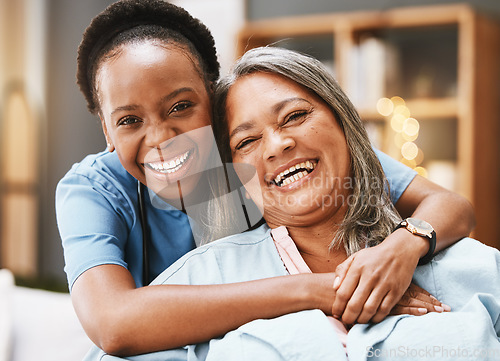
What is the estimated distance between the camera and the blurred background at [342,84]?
3.28 m

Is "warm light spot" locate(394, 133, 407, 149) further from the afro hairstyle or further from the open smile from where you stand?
the open smile

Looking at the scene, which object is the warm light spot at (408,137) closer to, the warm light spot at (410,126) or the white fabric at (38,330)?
the warm light spot at (410,126)

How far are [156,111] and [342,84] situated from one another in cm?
238

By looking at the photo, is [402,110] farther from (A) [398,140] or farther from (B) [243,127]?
(B) [243,127]

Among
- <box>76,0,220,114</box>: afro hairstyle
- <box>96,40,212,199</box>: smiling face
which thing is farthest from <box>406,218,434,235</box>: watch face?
<box>76,0,220,114</box>: afro hairstyle

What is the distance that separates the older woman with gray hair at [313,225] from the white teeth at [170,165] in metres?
0.10

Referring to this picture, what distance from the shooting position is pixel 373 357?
101 centimetres

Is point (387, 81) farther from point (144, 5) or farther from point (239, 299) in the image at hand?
point (239, 299)

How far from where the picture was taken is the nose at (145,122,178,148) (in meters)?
1.29

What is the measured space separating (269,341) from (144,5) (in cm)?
86

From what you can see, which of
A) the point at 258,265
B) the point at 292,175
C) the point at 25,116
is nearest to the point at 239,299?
the point at 258,265

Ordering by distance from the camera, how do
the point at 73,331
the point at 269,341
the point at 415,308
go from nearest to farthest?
the point at 269,341 < the point at 415,308 < the point at 73,331

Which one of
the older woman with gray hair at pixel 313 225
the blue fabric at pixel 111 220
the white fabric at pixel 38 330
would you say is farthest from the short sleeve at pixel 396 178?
the white fabric at pixel 38 330

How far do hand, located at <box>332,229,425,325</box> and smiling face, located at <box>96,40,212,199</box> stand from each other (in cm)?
48
